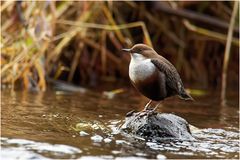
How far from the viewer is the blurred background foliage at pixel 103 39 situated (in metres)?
6.57

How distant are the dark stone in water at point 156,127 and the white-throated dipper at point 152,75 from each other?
17 centimetres

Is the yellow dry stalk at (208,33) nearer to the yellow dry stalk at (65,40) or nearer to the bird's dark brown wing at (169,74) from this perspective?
the yellow dry stalk at (65,40)

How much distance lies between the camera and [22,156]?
11.2 ft

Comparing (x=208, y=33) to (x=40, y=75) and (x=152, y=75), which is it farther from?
(x=152, y=75)

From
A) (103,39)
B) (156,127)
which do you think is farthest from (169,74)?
(103,39)

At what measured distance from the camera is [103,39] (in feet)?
25.3

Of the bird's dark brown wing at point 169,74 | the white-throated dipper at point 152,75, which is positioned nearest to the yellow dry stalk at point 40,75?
the white-throated dipper at point 152,75

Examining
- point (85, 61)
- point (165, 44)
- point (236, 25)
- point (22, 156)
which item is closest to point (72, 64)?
point (85, 61)

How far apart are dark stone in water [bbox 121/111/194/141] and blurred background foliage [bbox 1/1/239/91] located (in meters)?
2.30

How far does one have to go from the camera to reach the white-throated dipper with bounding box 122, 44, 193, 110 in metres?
4.28

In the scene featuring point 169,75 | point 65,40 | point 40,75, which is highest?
point 65,40

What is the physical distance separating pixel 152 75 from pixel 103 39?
3.47 metres

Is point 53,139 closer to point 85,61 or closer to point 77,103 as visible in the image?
point 77,103

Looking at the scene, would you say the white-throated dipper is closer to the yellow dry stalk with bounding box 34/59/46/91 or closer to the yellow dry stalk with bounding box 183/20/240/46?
the yellow dry stalk with bounding box 34/59/46/91
